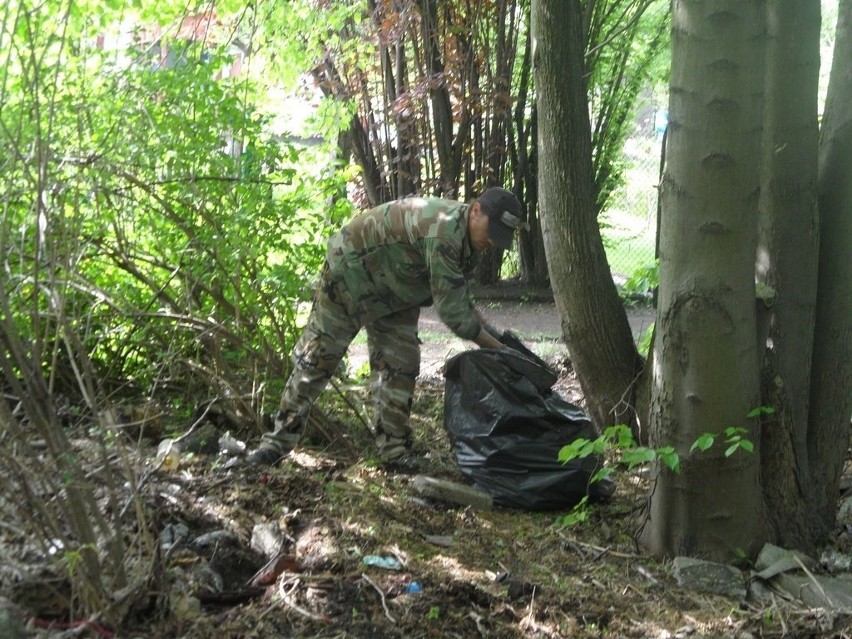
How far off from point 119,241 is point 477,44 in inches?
269

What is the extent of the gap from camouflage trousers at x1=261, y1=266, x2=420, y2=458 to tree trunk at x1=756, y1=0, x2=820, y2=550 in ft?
6.42

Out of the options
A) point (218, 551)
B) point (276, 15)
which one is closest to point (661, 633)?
point (218, 551)

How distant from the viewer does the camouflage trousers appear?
5.41 meters

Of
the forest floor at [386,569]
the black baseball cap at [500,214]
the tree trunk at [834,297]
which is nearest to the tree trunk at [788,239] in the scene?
the tree trunk at [834,297]

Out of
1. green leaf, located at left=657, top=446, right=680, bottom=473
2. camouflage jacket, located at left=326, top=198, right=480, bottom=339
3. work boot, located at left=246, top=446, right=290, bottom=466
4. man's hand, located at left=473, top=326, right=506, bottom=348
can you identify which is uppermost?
camouflage jacket, located at left=326, top=198, right=480, bottom=339

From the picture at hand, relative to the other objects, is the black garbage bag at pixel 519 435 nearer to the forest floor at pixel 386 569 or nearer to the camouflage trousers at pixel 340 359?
the forest floor at pixel 386 569

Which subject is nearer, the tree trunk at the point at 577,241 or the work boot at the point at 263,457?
the work boot at the point at 263,457

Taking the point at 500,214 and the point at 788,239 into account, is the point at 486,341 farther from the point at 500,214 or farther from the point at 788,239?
the point at 788,239

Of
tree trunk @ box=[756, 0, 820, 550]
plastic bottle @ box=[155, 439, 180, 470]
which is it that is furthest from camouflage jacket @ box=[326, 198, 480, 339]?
tree trunk @ box=[756, 0, 820, 550]

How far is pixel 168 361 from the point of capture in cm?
517

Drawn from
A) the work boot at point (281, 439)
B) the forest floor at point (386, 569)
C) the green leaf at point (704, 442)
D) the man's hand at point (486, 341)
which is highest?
the man's hand at point (486, 341)

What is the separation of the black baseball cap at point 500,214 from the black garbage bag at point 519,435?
2.04 ft

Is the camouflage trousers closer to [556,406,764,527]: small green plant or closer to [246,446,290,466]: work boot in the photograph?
[246,446,290,466]: work boot

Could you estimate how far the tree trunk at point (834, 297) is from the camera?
185 inches
